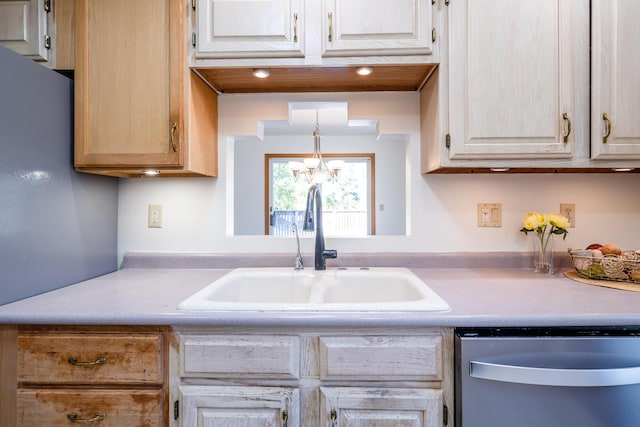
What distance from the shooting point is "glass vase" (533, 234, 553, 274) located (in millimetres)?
1478

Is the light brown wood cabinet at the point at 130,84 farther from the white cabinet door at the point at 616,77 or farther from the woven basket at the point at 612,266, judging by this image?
the woven basket at the point at 612,266

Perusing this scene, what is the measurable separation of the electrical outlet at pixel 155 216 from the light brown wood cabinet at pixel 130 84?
0.39 meters

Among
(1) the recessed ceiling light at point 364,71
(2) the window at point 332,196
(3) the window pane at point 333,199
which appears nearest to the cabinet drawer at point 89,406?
(1) the recessed ceiling light at point 364,71

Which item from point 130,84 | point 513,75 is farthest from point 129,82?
point 513,75

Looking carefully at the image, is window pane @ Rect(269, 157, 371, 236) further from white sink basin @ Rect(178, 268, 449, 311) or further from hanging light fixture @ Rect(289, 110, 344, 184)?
white sink basin @ Rect(178, 268, 449, 311)

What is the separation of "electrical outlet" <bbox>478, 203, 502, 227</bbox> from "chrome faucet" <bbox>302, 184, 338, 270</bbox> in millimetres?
712

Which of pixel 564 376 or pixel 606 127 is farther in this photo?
pixel 606 127

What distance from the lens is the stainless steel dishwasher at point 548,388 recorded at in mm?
906

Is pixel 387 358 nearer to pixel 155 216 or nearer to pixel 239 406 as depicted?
pixel 239 406

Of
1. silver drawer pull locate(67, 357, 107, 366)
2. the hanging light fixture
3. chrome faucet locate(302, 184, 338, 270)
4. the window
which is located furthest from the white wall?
the window

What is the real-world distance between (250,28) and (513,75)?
3.24 ft

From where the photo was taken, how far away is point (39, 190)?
45.8 inches

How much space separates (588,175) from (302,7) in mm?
1467

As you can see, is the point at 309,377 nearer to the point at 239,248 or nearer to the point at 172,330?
the point at 172,330
